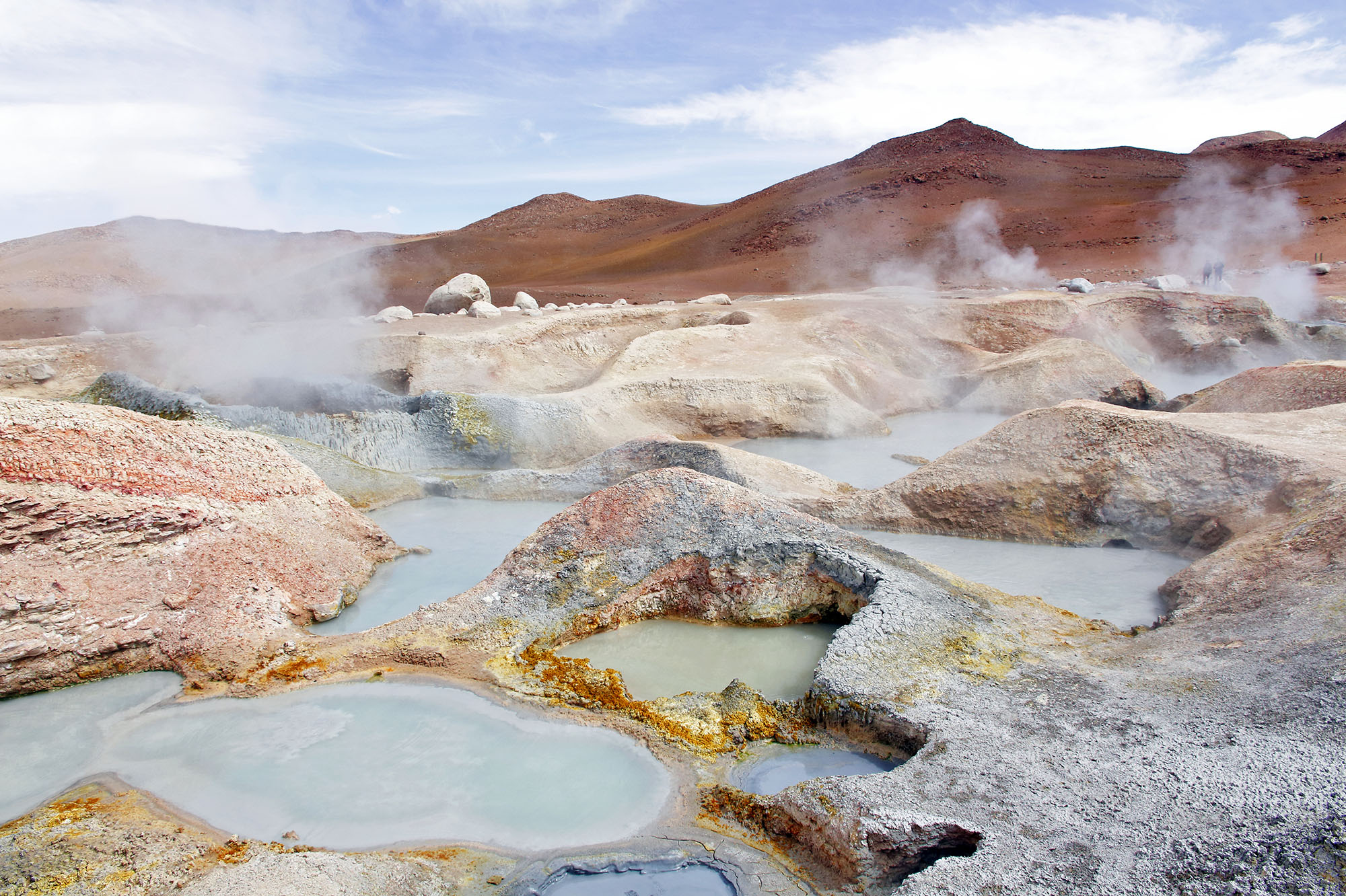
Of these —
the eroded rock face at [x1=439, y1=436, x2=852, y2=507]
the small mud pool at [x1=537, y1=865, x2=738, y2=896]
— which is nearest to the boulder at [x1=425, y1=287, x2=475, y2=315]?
the eroded rock face at [x1=439, y1=436, x2=852, y2=507]

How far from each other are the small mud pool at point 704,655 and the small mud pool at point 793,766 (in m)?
0.47

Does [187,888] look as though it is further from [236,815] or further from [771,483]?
[771,483]

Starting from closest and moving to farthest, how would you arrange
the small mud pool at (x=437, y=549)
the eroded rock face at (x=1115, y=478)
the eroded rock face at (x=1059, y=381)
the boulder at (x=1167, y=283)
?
the small mud pool at (x=437, y=549), the eroded rock face at (x=1115, y=478), the eroded rock face at (x=1059, y=381), the boulder at (x=1167, y=283)

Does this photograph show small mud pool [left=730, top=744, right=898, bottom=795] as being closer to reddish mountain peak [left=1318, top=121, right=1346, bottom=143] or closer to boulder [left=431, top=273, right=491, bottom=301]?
boulder [left=431, top=273, right=491, bottom=301]

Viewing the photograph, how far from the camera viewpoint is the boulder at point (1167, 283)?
1842 cm

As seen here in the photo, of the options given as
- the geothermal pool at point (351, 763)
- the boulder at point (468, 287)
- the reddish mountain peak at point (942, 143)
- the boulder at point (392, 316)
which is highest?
the reddish mountain peak at point (942, 143)

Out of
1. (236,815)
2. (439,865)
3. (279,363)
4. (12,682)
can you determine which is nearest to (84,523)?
(12,682)

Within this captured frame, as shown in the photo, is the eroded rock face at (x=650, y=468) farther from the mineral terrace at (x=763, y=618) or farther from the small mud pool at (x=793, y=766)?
the small mud pool at (x=793, y=766)

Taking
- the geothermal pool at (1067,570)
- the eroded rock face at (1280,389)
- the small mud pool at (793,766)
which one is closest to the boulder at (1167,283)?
the eroded rock face at (1280,389)

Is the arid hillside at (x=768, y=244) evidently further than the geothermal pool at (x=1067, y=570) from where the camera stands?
Yes

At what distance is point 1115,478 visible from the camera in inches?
272

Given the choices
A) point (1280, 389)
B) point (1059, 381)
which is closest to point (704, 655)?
point (1280, 389)

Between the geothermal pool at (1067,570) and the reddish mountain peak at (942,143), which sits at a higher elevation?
the reddish mountain peak at (942,143)

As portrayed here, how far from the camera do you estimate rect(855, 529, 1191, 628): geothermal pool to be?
18.6ft
